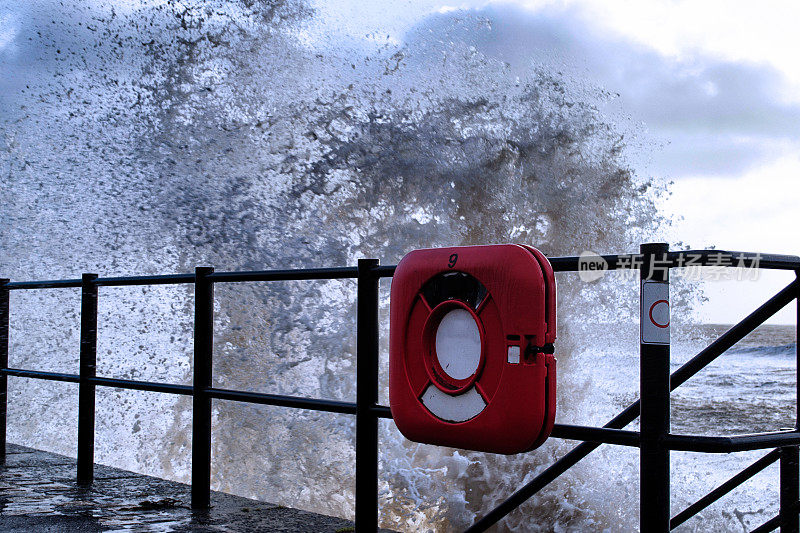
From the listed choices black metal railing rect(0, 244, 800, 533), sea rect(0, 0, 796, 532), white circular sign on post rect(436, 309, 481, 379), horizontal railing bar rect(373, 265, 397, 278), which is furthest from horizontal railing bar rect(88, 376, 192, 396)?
sea rect(0, 0, 796, 532)

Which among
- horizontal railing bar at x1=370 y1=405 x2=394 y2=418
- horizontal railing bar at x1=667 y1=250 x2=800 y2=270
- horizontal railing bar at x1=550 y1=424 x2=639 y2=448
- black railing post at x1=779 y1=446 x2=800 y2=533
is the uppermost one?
horizontal railing bar at x1=667 y1=250 x2=800 y2=270

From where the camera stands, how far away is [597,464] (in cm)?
1199

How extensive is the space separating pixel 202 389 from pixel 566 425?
1.44m

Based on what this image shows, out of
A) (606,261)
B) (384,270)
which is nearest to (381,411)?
(384,270)

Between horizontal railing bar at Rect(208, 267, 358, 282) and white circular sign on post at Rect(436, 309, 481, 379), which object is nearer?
white circular sign on post at Rect(436, 309, 481, 379)

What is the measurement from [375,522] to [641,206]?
13095mm

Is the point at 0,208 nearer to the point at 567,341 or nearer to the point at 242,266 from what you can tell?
the point at 242,266

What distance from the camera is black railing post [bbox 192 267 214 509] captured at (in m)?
2.72

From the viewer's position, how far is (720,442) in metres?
1.52

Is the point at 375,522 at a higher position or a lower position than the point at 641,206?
lower

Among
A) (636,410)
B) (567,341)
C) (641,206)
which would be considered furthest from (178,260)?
(636,410)

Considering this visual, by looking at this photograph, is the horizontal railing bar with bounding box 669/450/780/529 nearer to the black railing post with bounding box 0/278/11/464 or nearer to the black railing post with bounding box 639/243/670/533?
the black railing post with bounding box 639/243/670/533

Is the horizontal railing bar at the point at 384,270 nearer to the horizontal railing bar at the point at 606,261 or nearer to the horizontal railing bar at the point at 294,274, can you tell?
the horizontal railing bar at the point at 294,274

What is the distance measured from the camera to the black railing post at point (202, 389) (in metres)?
2.72
